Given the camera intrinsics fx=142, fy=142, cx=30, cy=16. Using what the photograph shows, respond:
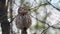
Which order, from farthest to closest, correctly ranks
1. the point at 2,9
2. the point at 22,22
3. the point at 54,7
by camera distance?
1. the point at 54,7
2. the point at 2,9
3. the point at 22,22

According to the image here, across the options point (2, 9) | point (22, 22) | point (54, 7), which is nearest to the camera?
point (22, 22)

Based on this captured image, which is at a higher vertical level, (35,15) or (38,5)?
(38,5)

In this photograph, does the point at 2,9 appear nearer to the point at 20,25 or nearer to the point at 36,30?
the point at 20,25

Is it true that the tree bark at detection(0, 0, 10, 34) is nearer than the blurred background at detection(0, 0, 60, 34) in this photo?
Yes

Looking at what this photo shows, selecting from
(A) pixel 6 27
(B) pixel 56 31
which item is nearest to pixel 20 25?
(A) pixel 6 27

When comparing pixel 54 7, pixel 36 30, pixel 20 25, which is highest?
pixel 54 7

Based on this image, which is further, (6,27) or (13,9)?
(13,9)

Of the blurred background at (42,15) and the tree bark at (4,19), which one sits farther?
the blurred background at (42,15)

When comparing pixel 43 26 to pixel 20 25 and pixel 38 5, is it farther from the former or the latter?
pixel 20 25

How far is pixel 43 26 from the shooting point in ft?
4.83

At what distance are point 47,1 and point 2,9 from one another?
0.47 metres

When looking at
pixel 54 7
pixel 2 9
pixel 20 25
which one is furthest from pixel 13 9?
pixel 54 7

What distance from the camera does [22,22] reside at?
1189 mm

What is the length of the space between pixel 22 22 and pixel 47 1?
418mm
